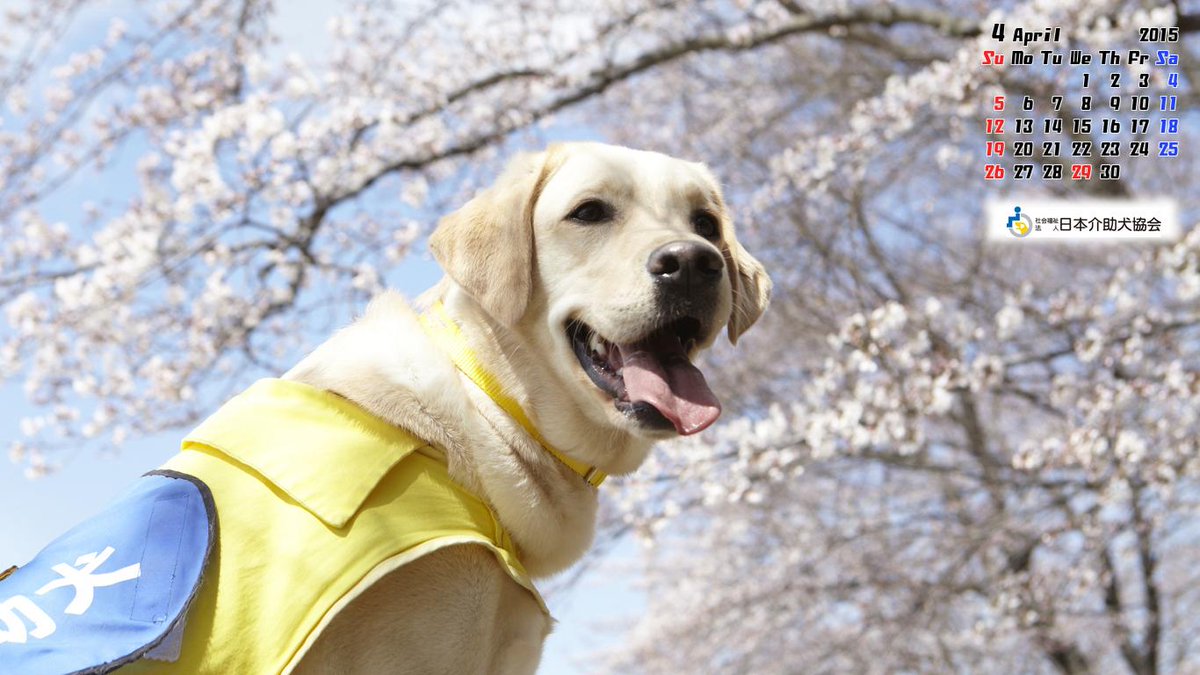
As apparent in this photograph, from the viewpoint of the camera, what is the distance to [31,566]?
2182mm

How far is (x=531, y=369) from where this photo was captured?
8.62 feet

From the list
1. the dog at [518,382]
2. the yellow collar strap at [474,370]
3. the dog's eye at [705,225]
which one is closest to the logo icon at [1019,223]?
the dog's eye at [705,225]

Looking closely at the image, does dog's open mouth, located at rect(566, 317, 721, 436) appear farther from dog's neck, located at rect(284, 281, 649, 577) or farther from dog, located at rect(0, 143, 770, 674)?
dog's neck, located at rect(284, 281, 649, 577)

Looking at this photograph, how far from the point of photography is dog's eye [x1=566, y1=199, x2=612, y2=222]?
9.24 feet

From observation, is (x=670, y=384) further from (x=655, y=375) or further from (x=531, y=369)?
(x=531, y=369)

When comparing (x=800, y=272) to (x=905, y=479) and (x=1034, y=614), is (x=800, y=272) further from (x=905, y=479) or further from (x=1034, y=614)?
(x=1034, y=614)

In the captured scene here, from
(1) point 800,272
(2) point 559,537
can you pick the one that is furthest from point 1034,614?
(2) point 559,537

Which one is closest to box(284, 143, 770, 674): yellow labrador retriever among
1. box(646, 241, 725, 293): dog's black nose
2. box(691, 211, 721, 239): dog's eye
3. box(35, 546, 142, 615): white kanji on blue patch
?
box(646, 241, 725, 293): dog's black nose

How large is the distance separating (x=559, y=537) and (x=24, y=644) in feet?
3.88

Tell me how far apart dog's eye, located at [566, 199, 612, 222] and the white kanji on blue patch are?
4.53ft

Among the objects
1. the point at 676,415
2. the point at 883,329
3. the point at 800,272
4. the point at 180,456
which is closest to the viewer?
the point at 180,456

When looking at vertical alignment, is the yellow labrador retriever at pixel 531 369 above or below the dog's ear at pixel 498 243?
below

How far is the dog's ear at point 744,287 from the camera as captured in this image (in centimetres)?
312

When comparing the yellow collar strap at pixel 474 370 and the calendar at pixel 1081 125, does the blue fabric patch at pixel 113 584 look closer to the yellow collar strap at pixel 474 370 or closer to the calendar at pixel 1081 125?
the yellow collar strap at pixel 474 370
